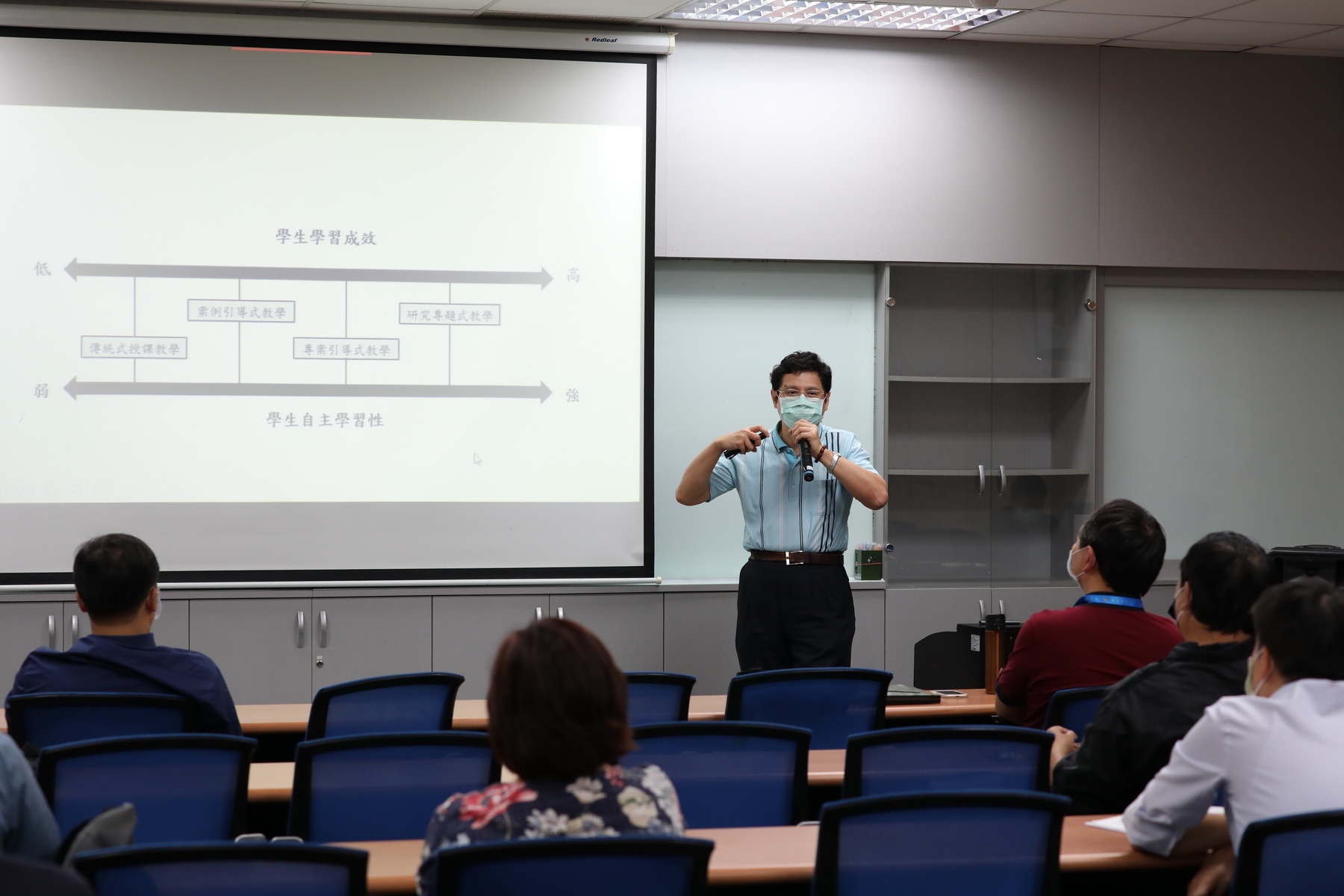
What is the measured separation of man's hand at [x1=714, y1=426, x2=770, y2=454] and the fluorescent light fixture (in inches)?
79.2

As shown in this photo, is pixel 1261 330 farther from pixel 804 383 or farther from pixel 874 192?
pixel 804 383

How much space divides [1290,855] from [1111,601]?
4.17 ft

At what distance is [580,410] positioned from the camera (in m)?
5.41

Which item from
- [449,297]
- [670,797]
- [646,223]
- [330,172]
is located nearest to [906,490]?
[646,223]

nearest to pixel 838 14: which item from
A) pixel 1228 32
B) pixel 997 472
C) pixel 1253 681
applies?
pixel 1228 32

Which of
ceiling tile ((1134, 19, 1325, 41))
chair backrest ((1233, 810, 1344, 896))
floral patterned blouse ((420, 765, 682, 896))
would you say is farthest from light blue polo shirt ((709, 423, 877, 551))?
floral patterned blouse ((420, 765, 682, 896))

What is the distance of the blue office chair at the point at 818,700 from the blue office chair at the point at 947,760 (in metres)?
0.68

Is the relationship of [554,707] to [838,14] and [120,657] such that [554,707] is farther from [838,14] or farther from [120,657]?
[838,14]

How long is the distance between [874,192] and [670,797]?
14.4ft

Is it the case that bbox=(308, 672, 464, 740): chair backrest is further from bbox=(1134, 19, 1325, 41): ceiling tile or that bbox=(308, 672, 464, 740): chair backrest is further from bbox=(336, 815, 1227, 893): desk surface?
bbox=(1134, 19, 1325, 41): ceiling tile

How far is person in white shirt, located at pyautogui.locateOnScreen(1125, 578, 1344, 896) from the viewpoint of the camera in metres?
2.03

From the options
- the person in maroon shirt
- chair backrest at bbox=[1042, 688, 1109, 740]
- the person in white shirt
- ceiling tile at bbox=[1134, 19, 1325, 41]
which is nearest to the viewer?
the person in white shirt

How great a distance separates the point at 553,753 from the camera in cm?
172

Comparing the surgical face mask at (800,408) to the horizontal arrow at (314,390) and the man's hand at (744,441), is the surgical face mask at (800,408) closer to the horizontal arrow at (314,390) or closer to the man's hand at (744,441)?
the man's hand at (744,441)
